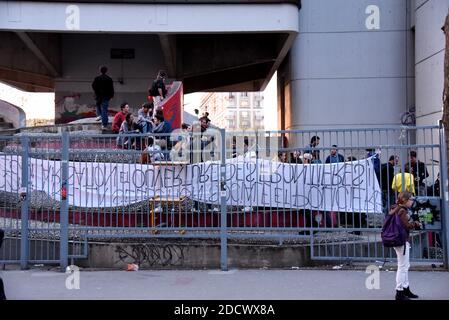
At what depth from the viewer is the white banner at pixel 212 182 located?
10344mm

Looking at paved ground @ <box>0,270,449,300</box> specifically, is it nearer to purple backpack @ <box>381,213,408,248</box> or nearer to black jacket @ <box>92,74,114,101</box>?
purple backpack @ <box>381,213,408,248</box>

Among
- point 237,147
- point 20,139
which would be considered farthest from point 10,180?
point 237,147

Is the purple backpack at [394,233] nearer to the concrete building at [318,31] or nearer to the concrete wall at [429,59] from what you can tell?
the concrete wall at [429,59]

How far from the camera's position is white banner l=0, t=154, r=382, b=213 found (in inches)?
407

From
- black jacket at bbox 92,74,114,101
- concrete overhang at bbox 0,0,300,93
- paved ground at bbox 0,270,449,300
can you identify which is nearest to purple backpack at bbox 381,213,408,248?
paved ground at bbox 0,270,449,300

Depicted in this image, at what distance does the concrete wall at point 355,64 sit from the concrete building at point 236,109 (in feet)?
271

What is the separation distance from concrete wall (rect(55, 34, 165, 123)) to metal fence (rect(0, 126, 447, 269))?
16.8 meters

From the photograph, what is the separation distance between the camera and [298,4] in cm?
2011

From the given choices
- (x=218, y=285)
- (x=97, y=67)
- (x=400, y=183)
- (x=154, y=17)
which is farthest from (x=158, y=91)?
(x=97, y=67)

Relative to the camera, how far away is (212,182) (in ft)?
34.9

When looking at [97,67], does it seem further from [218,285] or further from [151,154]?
[218,285]

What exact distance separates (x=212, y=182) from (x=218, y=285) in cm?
206

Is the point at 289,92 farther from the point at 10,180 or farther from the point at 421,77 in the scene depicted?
the point at 10,180

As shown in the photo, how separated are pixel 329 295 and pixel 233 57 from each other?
18.8m
